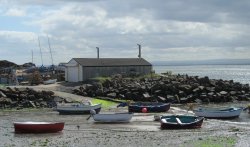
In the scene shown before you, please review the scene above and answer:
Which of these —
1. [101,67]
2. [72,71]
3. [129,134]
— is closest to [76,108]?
[129,134]

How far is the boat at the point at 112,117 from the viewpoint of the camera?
37.1 m

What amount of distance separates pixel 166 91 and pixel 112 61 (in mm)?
17870

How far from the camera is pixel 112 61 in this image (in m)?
74.2

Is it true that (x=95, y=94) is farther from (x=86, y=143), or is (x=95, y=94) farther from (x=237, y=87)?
(x=86, y=143)

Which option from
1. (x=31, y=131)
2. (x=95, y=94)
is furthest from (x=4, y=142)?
(x=95, y=94)

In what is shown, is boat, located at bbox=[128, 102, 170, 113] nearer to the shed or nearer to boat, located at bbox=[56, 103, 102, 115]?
boat, located at bbox=[56, 103, 102, 115]

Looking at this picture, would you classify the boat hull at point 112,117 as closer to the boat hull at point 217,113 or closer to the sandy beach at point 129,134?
the sandy beach at point 129,134

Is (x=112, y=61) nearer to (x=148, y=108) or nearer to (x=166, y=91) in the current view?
(x=166, y=91)

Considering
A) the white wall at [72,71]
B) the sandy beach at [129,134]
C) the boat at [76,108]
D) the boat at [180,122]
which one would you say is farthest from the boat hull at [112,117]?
the white wall at [72,71]

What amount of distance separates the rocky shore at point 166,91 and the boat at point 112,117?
17.1m

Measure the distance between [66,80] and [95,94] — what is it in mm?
16445

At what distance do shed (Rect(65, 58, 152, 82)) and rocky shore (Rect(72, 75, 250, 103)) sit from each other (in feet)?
20.4

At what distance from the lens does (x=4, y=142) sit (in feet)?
92.0

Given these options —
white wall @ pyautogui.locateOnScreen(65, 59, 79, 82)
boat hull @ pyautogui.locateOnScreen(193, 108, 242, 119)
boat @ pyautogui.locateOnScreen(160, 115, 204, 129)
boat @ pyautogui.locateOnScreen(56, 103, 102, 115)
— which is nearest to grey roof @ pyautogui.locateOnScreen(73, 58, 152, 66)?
white wall @ pyautogui.locateOnScreen(65, 59, 79, 82)
